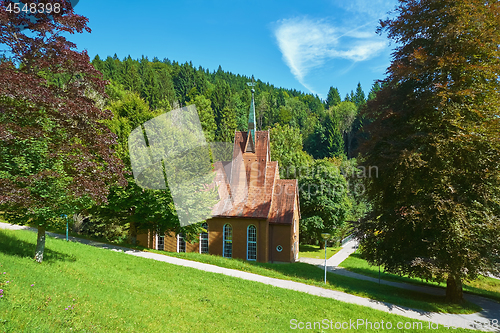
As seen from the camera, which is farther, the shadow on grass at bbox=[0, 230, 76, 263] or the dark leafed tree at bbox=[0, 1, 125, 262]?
the shadow on grass at bbox=[0, 230, 76, 263]

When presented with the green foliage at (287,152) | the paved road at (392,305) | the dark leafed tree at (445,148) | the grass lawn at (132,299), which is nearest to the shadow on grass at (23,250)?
the grass lawn at (132,299)

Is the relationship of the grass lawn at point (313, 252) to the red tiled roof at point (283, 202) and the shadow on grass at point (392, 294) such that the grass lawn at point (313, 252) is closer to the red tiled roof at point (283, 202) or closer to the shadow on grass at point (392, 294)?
the red tiled roof at point (283, 202)

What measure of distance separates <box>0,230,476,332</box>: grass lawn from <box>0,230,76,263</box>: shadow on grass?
1.3 inches

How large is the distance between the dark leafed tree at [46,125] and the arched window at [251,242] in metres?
14.8

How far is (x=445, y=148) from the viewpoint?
13977 mm

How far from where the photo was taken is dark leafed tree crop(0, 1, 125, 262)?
8758 millimetres

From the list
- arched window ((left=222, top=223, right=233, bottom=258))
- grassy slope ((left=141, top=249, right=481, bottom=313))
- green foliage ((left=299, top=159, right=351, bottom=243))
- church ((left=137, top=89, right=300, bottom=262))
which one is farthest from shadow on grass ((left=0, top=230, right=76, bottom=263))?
green foliage ((left=299, top=159, right=351, bottom=243))

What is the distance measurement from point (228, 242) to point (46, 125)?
17.0 meters

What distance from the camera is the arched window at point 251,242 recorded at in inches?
928

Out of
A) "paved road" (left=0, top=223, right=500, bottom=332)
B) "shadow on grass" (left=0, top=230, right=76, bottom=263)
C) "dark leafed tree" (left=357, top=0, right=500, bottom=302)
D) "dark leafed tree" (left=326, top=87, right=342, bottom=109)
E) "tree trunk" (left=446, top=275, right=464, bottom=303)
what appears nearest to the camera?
"shadow on grass" (left=0, top=230, right=76, bottom=263)

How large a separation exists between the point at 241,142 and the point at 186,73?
63.4 meters

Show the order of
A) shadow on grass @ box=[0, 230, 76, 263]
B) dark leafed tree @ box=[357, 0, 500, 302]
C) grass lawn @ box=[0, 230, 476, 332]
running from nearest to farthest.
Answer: grass lawn @ box=[0, 230, 476, 332]
shadow on grass @ box=[0, 230, 76, 263]
dark leafed tree @ box=[357, 0, 500, 302]

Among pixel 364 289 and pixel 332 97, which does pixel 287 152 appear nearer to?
pixel 364 289

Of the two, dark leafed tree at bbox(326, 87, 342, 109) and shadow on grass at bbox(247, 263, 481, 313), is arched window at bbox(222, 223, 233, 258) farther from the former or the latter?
dark leafed tree at bbox(326, 87, 342, 109)
